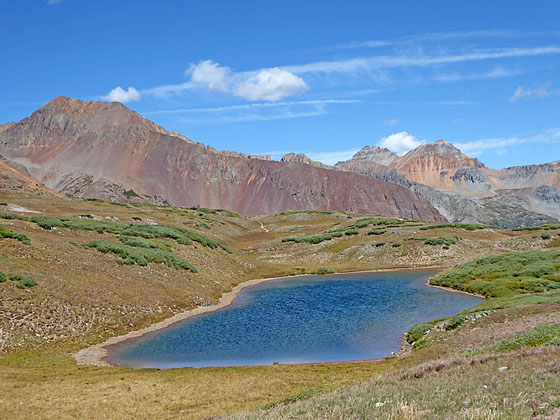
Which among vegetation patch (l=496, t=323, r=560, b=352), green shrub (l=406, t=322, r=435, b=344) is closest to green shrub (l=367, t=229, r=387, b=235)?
green shrub (l=406, t=322, r=435, b=344)

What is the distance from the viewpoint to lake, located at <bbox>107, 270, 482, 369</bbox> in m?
30.2

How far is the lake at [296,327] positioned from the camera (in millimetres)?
30172

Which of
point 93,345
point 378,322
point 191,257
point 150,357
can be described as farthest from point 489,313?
point 191,257

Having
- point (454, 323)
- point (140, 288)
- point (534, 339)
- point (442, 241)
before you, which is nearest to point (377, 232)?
point (442, 241)

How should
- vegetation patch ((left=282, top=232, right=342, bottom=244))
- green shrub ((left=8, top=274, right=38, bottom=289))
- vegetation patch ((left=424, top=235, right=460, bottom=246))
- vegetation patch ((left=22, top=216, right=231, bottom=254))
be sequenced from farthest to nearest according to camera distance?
1. vegetation patch ((left=282, top=232, right=342, bottom=244))
2. vegetation patch ((left=424, top=235, right=460, bottom=246))
3. vegetation patch ((left=22, top=216, right=231, bottom=254))
4. green shrub ((left=8, top=274, right=38, bottom=289))

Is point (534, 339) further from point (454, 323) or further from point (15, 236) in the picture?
point (15, 236)

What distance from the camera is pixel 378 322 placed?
39.5 meters

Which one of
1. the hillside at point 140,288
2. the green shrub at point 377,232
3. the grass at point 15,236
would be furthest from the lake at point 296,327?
the green shrub at point 377,232

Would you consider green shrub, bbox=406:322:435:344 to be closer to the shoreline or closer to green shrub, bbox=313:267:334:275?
the shoreline

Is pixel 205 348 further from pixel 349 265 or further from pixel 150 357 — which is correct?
pixel 349 265

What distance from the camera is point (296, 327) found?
38094 mm

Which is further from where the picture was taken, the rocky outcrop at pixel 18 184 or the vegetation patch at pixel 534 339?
the rocky outcrop at pixel 18 184

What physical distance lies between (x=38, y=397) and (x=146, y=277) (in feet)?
94.1

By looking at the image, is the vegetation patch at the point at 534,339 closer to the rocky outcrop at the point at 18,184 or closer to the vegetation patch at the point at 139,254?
the vegetation patch at the point at 139,254
